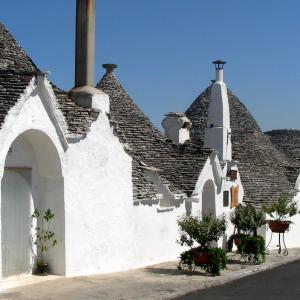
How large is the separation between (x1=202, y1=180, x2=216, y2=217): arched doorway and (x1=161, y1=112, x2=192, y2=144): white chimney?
137 inches

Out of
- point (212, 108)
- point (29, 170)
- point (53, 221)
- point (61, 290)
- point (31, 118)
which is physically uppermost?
point (212, 108)

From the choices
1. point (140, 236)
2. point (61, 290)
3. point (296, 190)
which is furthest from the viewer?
point (296, 190)

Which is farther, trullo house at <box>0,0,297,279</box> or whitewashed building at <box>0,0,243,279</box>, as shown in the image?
trullo house at <box>0,0,297,279</box>

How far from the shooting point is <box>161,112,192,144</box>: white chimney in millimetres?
A: 26781

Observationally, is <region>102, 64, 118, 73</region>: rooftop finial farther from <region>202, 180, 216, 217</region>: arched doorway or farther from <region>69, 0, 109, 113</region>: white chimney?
<region>69, 0, 109, 113</region>: white chimney

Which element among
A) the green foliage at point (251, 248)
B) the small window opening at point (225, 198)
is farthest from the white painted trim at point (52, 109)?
the small window opening at point (225, 198)

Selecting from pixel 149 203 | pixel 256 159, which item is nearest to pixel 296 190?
pixel 256 159

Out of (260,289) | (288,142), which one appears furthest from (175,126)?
(288,142)

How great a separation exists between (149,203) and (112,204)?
2.51 meters

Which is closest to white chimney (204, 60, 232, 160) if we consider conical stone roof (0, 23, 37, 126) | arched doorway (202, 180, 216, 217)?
arched doorway (202, 180, 216, 217)

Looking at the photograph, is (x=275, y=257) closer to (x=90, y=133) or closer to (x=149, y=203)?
(x=149, y=203)

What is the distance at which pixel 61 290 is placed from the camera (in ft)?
44.7

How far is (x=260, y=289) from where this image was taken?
50.9ft

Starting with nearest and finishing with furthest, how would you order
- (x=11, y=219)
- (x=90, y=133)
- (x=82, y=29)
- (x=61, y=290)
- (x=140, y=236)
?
(x=61, y=290)
(x=11, y=219)
(x=90, y=133)
(x=82, y=29)
(x=140, y=236)
